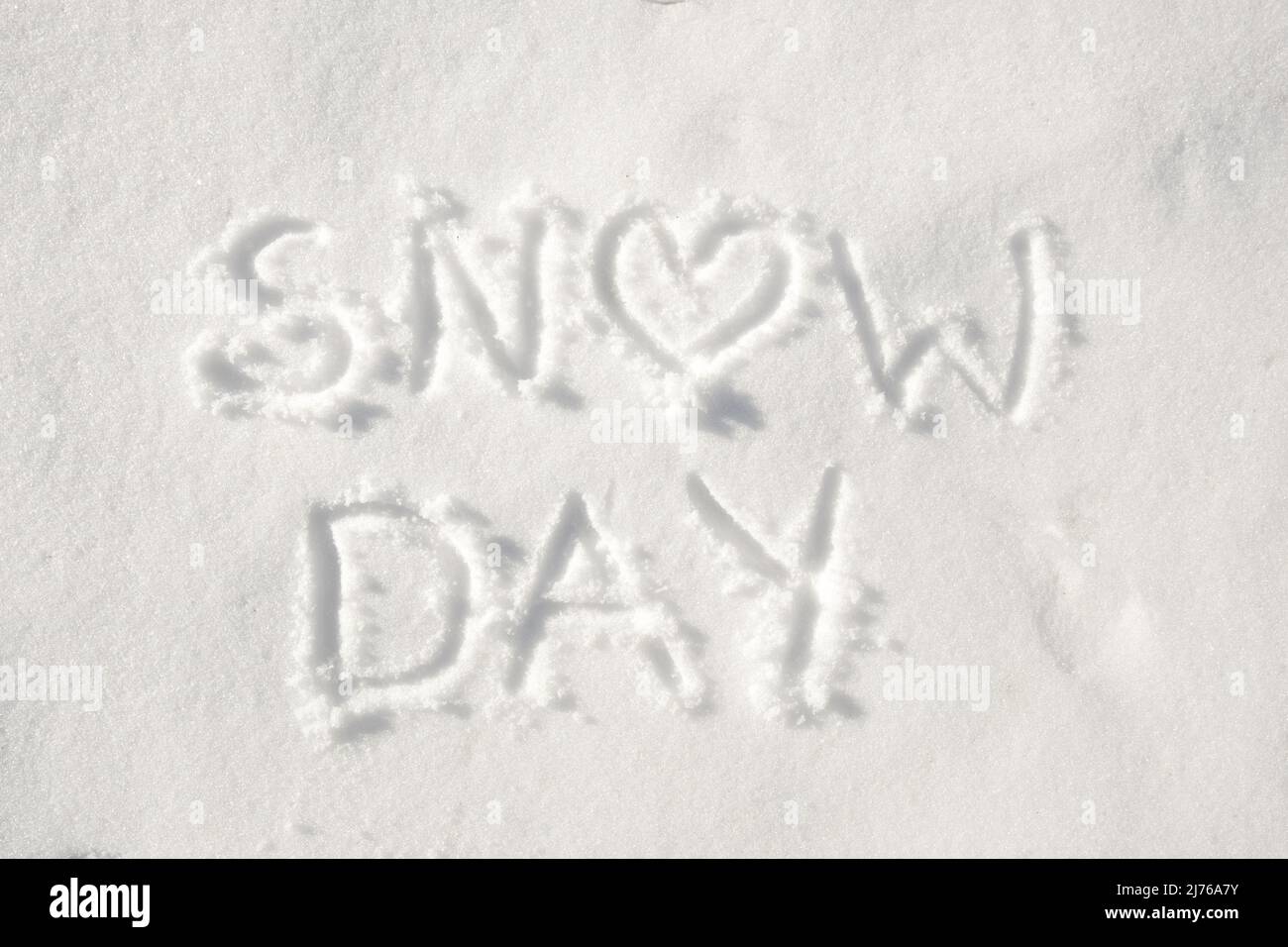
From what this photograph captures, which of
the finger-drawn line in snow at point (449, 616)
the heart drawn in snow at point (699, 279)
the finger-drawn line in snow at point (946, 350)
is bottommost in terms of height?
the finger-drawn line in snow at point (449, 616)

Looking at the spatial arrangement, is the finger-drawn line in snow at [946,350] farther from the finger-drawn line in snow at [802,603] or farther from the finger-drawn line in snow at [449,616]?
the finger-drawn line in snow at [449,616]

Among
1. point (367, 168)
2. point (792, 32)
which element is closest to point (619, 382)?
point (367, 168)

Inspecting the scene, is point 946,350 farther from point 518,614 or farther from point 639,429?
point 518,614

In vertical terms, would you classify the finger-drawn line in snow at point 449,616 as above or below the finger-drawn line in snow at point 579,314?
below

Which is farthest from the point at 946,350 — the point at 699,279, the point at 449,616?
the point at 449,616

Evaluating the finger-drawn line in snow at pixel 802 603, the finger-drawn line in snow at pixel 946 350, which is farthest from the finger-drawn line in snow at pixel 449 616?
the finger-drawn line in snow at pixel 946 350

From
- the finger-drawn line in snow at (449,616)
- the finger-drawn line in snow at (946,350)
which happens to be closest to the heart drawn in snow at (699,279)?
the finger-drawn line in snow at (946,350)

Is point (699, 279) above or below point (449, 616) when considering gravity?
above

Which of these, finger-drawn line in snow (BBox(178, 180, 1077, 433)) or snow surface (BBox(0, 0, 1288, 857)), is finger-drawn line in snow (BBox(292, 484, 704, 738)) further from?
finger-drawn line in snow (BBox(178, 180, 1077, 433))
